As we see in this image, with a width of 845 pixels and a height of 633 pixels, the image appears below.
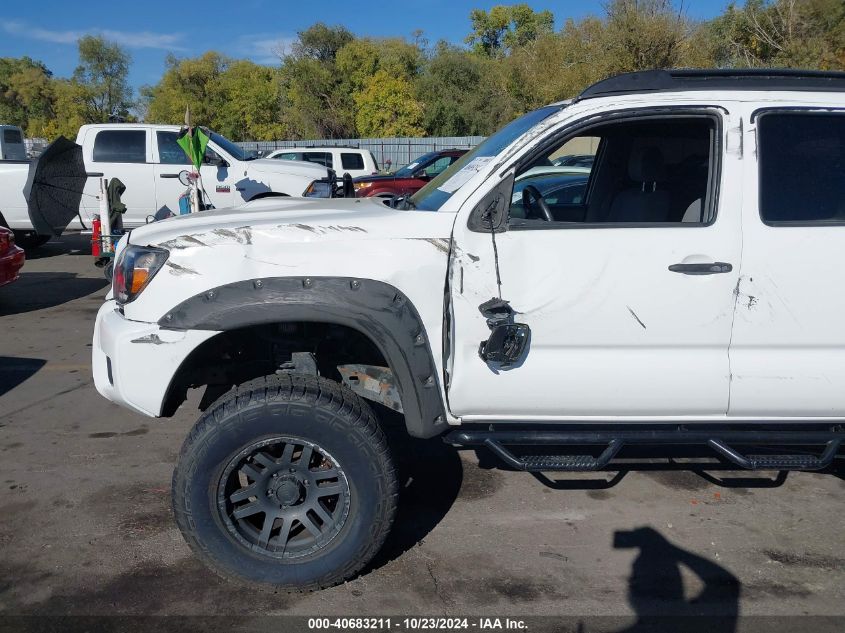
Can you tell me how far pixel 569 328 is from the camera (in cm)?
330

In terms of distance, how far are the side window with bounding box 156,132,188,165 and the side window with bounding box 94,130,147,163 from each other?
0.85 ft

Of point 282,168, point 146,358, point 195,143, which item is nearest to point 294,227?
point 146,358

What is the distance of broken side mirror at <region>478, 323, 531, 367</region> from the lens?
3.21 m

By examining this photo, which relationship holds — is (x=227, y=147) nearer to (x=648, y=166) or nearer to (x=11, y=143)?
(x=648, y=166)

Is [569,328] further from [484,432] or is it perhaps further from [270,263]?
[270,263]

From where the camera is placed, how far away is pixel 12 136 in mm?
28438

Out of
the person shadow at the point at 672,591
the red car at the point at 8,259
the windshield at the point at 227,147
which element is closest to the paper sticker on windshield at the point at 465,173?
the person shadow at the point at 672,591

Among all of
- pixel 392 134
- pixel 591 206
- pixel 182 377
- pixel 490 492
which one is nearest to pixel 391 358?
pixel 182 377

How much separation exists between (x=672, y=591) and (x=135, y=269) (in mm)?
2756

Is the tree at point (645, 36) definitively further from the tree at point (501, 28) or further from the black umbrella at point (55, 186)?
the tree at point (501, 28)

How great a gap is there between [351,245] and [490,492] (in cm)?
192

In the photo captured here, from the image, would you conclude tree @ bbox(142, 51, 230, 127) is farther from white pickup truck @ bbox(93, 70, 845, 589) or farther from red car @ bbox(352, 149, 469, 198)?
white pickup truck @ bbox(93, 70, 845, 589)

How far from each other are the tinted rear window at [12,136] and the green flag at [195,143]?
1888 centimetres

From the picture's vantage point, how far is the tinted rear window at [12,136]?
27.6 meters
